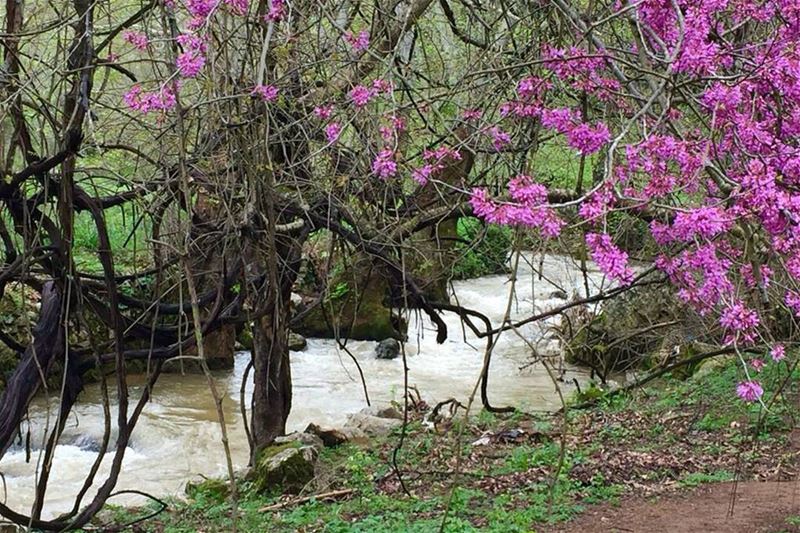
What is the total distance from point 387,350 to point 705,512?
25.3 feet

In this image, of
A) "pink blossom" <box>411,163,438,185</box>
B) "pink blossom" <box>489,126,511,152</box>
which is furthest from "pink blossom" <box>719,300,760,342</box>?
"pink blossom" <box>489,126,511,152</box>

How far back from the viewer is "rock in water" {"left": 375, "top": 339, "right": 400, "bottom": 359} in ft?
42.0

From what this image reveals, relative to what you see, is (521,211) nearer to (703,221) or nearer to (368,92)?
(703,221)

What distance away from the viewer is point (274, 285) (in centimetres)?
409

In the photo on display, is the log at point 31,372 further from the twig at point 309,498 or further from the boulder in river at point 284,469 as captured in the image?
the boulder in river at point 284,469

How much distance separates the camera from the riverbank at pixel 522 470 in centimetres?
558

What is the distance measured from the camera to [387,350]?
1284cm

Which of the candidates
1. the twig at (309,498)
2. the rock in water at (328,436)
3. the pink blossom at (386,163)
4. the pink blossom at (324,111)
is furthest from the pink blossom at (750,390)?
the rock in water at (328,436)

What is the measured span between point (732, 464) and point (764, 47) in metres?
3.81

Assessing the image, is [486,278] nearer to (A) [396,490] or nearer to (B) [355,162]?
(A) [396,490]

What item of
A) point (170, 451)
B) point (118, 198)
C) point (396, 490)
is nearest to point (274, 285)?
point (118, 198)

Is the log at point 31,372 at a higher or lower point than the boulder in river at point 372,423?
higher

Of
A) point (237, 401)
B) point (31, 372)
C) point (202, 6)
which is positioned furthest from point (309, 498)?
point (237, 401)

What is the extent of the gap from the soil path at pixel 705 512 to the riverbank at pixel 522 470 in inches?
2.8
